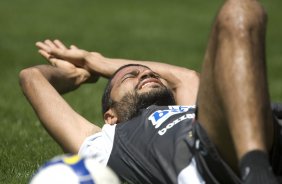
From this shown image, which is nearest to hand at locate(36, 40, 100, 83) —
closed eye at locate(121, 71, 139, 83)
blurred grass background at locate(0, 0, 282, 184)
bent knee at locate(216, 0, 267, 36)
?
blurred grass background at locate(0, 0, 282, 184)

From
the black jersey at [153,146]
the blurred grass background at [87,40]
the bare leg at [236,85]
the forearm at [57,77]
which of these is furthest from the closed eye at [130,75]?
the bare leg at [236,85]

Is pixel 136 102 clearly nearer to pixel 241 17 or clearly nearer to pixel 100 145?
pixel 100 145

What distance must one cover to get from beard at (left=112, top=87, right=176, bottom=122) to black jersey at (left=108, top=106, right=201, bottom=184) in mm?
139

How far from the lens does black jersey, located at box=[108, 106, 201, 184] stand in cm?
595

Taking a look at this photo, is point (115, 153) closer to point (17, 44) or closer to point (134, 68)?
point (134, 68)

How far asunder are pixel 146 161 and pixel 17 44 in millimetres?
12165

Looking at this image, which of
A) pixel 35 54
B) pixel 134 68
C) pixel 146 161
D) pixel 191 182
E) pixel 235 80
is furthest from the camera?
pixel 35 54

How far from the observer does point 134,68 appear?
7.26m

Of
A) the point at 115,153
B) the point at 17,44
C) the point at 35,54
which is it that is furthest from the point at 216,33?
the point at 17,44

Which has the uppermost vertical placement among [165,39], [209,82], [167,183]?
[209,82]

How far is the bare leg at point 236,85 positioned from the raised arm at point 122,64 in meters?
2.03

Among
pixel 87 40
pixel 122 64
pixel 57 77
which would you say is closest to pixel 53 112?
pixel 57 77

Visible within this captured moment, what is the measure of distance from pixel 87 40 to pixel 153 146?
42.7 feet

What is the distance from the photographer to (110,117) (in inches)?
279
